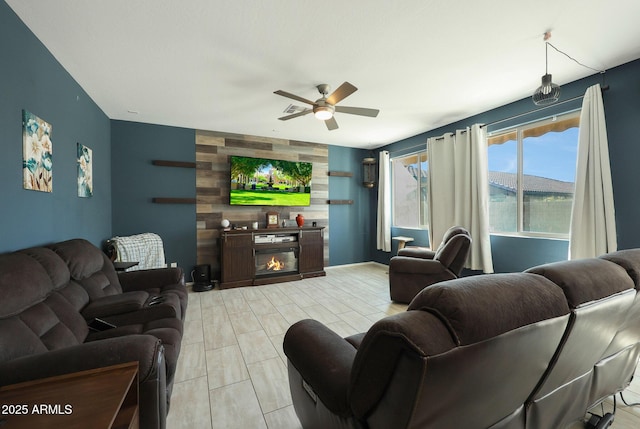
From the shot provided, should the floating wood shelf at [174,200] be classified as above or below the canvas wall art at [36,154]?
below

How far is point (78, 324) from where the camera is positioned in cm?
161

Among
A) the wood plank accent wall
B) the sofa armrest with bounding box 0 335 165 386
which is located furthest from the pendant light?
the wood plank accent wall

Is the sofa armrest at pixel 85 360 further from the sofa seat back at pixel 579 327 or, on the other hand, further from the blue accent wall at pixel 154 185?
the blue accent wall at pixel 154 185

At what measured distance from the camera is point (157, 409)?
3.72 feet

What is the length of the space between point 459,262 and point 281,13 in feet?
10.2

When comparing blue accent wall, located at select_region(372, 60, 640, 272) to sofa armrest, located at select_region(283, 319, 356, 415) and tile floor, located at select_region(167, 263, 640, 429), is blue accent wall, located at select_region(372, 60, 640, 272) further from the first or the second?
sofa armrest, located at select_region(283, 319, 356, 415)

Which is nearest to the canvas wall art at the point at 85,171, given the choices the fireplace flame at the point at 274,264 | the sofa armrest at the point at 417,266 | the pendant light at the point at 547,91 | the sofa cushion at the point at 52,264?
the sofa cushion at the point at 52,264

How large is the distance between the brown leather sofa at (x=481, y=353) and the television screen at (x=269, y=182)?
148 inches

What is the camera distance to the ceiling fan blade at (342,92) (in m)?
2.36

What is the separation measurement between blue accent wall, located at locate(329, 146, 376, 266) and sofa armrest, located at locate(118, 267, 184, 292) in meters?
3.44

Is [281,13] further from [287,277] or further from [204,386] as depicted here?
[287,277]

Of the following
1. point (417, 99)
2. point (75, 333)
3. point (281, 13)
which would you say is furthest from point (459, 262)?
point (75, 333)

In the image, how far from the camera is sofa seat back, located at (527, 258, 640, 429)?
0.90 m

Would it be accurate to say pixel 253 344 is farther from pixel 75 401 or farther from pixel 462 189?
pixel 462 189
